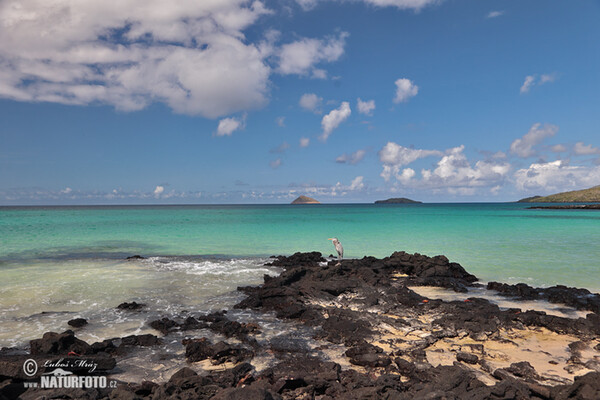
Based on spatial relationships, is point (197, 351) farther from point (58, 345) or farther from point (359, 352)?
point (359, 352)

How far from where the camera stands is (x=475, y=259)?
2223 centimetres

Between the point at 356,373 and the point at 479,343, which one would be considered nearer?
the point at 356,373

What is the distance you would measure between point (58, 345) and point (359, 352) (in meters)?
6.77

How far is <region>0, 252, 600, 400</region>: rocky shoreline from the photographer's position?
5.68 m

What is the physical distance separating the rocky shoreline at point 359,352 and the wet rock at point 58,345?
1.0 inches

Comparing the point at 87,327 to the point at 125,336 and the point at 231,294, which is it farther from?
the point at 231,294

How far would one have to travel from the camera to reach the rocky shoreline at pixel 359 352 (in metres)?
5.68

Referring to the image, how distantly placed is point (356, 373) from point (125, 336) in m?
6.43

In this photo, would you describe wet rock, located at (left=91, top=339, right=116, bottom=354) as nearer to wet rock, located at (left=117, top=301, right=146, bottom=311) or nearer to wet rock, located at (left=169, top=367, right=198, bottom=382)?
wet rock, located at (left=169, top=367, right=198, bottom=382)

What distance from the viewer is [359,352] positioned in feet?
24.6

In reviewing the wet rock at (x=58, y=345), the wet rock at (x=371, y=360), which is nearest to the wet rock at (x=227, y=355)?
the wet rock at (x=371, y=360)

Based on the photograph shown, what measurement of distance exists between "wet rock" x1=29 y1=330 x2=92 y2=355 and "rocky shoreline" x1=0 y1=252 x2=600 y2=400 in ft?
0.08

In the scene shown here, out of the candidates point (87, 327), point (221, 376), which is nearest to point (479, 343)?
point (221, 376)

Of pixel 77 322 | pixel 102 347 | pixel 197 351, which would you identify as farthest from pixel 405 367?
pixel 77 322
